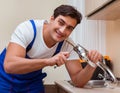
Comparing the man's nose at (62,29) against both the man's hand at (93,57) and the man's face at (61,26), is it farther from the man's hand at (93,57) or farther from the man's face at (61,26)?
the man's hand at (93,57)

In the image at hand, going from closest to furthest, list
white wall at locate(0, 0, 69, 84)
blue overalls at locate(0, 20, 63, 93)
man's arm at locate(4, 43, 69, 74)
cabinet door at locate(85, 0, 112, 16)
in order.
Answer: man's arm at locate(4, 43, 69, 74), blue overalls at locate(0, 20, 63, 93), cabinet door at locate(85, 0, 112, 16), white wall at locate(0, 0, 69, 84)

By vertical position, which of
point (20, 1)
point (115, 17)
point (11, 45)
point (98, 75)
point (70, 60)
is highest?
point (20, 1)

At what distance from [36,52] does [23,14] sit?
2.56 feet

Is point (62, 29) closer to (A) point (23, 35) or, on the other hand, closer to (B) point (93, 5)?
(A) point (23, 35)

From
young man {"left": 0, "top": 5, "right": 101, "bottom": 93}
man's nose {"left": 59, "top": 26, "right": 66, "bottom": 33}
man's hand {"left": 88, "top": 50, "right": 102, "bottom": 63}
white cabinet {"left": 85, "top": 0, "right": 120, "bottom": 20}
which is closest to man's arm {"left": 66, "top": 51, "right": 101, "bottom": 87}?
young man {"left": 0, "top": 5, "right": 101, "bottom": 93}

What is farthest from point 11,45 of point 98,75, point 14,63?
point 98,75

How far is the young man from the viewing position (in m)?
1.20

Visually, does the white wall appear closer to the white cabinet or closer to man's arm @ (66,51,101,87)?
the white cabinet

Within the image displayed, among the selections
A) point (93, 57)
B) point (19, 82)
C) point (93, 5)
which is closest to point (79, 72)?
point (93, 57)

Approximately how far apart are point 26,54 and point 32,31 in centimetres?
14

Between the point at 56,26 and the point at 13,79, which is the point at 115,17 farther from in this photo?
the point at 13,79

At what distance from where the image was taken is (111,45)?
1971mm

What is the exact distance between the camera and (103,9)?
1.57 metres

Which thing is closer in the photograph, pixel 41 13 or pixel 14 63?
pixel 14 63
